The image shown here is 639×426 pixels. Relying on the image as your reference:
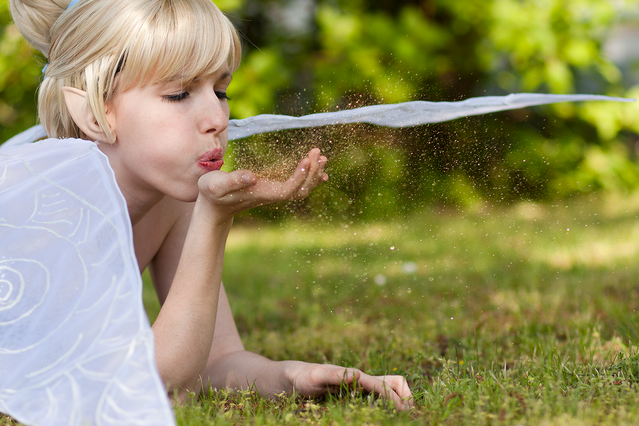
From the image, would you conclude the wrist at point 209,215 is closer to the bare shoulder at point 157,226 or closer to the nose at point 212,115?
the nose at point 212,115

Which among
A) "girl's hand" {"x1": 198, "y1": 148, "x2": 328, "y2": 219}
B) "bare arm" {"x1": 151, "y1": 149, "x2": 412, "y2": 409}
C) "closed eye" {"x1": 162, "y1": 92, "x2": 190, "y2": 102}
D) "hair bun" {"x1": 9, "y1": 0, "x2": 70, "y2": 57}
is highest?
"hair bun" {"x1": 9, "y1": 0, "x2": 70, "y2": 57}

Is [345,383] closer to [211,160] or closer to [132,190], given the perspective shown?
[211,160]

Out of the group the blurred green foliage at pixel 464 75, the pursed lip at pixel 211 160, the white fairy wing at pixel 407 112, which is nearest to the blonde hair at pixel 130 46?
the pursed lip at pixel 211 160

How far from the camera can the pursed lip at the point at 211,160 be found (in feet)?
5.52

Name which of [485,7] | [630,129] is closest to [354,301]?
[485,7]

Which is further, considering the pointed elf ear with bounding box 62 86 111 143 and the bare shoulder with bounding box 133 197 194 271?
the bare shoulder with bounding box 133 197 194 271

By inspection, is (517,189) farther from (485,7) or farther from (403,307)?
(403,307)

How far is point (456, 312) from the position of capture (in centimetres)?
273

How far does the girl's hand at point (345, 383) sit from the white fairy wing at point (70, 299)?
20.7 inches

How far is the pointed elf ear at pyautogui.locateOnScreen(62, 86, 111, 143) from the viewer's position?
1.73 m

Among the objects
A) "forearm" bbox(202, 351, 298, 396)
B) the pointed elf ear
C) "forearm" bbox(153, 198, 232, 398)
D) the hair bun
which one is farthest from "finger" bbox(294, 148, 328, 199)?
the hair bun

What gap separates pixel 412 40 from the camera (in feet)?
19.7

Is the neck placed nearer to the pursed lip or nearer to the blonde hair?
the blonde hair

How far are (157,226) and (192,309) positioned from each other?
Answer: 657mm
